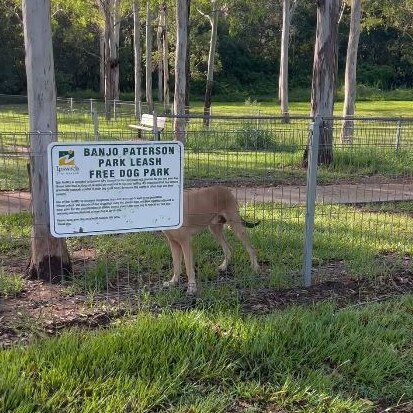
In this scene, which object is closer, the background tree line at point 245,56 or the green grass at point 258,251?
the green grass at point 258,251

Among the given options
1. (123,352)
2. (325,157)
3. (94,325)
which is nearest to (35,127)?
(94,325)

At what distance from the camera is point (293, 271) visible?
20.5 feet

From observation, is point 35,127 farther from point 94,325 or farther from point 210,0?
point 210,0

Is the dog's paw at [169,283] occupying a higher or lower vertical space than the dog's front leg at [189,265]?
lower

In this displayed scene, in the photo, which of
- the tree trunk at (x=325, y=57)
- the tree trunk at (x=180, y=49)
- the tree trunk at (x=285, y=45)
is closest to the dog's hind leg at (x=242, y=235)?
the tree trunk at (x=325, y=57)

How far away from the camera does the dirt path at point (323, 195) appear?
939 centimetres

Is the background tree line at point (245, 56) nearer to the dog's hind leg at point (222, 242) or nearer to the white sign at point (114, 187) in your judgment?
the dog's hind leg at point (222, 242)

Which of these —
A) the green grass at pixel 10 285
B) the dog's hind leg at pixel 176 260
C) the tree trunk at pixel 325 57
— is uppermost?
the tree trunk at pixel 325 57

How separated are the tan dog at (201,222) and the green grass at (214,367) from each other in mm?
921

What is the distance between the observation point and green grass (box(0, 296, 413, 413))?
355cm

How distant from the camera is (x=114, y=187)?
185 inches

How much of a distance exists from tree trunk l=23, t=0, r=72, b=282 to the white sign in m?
0.77

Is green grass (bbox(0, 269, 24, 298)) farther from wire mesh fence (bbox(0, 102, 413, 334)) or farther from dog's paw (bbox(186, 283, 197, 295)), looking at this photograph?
dog's paw (bbox(186, 283, 197, 295))

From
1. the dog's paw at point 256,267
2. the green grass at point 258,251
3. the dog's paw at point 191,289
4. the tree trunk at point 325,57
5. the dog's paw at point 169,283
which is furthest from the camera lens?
the tree trunk at point 325,57
